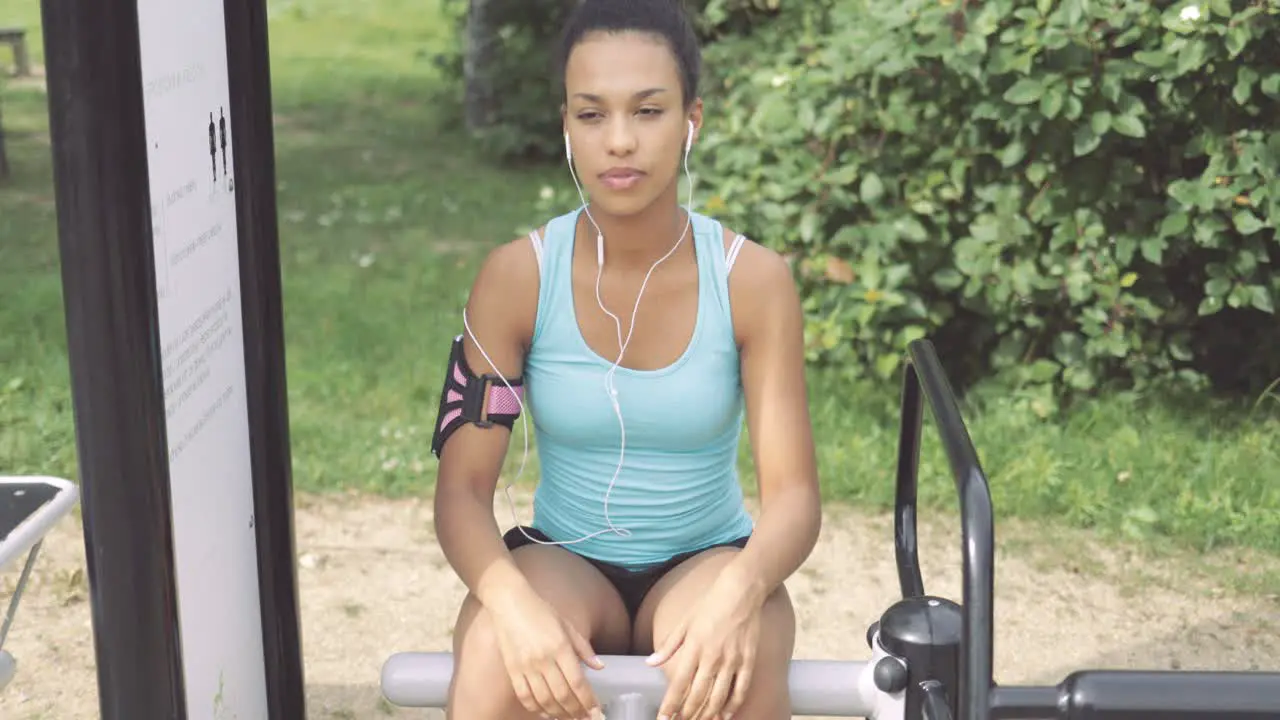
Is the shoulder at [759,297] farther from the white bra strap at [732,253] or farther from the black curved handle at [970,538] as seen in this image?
the black curved handle at [970,538]

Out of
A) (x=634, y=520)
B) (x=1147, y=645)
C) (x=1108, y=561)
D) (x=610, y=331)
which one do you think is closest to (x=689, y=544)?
(x=634, y=520)

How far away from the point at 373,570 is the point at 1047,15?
239 centimetres

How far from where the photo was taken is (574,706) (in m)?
2.06

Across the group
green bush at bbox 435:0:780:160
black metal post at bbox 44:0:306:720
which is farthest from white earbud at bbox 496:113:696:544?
green bush at bbox 435:0:780:160

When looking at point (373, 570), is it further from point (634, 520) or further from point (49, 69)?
point (49, 69)

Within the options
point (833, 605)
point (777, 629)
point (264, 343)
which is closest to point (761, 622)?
point (777, 629)

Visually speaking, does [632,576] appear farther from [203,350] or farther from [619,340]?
[203,350]

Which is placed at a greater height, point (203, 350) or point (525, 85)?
point (203, 350)

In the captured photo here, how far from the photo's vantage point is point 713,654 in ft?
6.82

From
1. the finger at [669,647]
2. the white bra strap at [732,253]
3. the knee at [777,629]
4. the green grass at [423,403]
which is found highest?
the white bra strap at [732,253]

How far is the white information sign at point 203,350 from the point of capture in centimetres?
192

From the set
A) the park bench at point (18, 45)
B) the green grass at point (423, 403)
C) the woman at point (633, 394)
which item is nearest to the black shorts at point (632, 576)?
the woman at point (633, 394)

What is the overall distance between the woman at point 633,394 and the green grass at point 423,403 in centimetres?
227

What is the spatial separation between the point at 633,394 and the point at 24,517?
0.91 m
